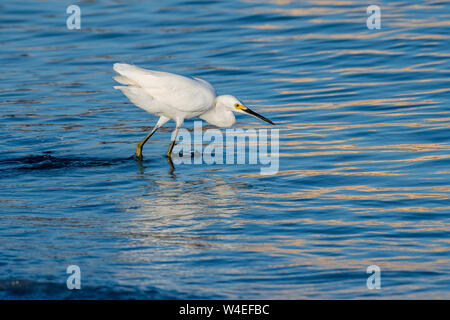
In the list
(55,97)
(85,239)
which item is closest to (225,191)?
(85,239)

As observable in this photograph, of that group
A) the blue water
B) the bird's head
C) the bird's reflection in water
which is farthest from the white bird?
the bird's reflection in water

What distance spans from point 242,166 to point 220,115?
1082mm

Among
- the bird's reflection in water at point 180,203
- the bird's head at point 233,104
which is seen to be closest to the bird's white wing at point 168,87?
the bird's head at point 233,104

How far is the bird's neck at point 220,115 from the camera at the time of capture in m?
10.7

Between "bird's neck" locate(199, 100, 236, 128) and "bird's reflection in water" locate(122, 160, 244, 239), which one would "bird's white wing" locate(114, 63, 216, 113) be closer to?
A: "bird's neck" locate(199, 100, 236, 128)

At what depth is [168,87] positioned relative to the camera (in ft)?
33.3

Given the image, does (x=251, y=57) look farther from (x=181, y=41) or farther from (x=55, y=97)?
(x=55, y=97)

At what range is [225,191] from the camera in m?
8.96

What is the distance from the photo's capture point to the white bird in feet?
33.1

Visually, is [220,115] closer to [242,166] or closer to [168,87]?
[168,87]

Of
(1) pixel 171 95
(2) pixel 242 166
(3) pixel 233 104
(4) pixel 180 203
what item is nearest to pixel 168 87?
(1) pixel 171 95

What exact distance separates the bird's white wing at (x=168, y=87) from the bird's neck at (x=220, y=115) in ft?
1.15

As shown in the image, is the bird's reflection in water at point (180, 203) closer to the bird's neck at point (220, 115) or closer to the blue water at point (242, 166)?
the blue water at point (242, 166)

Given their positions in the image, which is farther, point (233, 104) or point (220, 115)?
point (220, 115)
